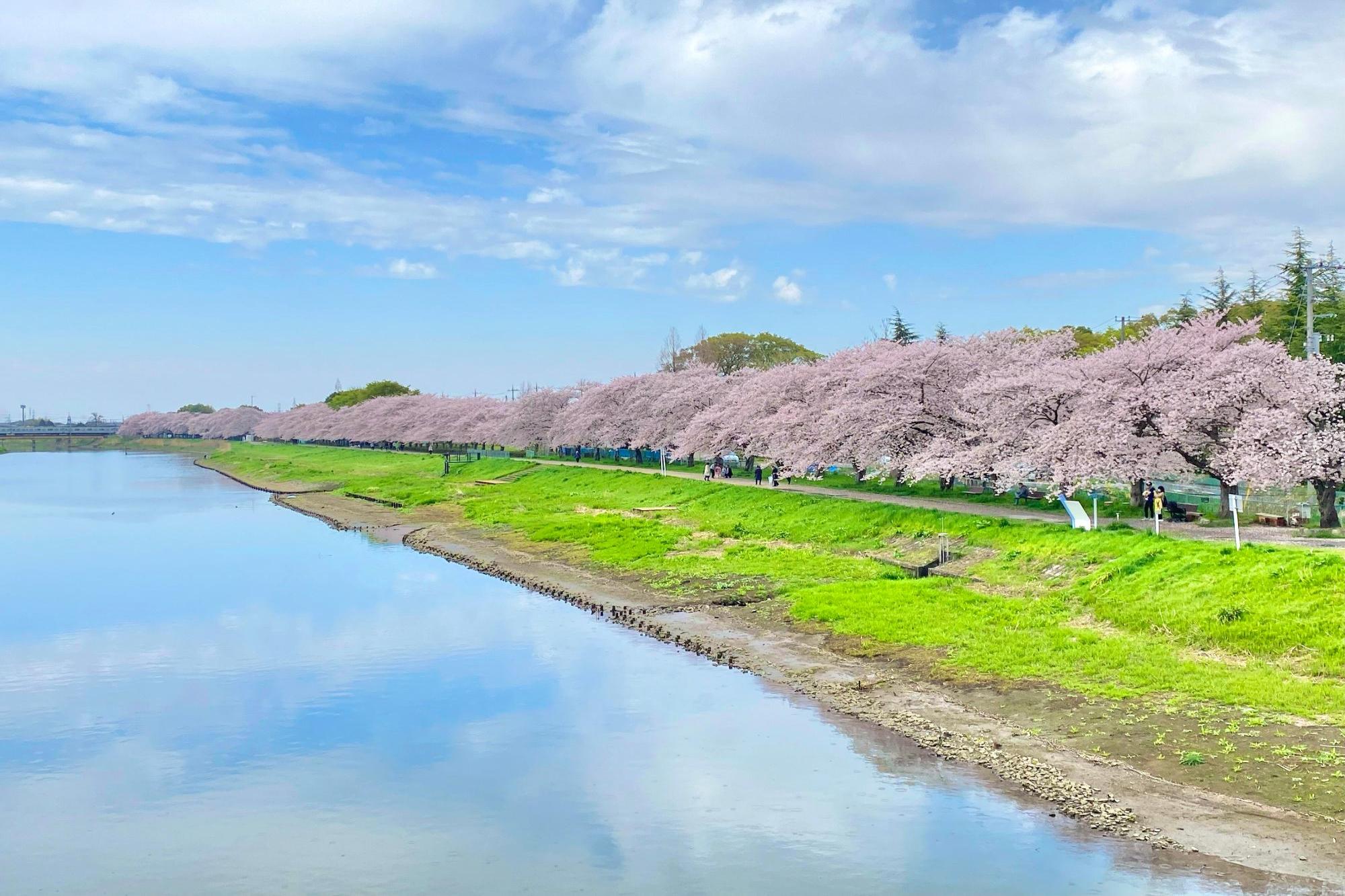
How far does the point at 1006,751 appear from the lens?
808 inches

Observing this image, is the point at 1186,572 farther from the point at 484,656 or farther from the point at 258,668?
the point at 258,668

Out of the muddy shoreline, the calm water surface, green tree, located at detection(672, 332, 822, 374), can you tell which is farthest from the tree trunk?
green tree, located at detection(672, 332, 822, 374)

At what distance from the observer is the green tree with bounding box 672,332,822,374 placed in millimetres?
150375

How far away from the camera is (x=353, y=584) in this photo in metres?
45.7

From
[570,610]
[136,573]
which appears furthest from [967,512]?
[136,573]

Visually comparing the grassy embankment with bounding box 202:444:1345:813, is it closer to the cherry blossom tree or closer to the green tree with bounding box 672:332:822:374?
the cherry blossom tree

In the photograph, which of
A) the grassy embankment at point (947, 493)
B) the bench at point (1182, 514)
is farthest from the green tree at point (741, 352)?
the bench at point (1182, 514)

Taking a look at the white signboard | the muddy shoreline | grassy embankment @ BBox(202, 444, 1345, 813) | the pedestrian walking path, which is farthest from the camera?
the white signboard

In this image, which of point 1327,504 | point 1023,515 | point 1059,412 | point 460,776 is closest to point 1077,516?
point 1023,515

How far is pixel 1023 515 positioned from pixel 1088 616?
535 inches

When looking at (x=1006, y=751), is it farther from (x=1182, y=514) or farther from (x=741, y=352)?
(x=741, y=352)

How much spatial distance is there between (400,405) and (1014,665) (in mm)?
161466

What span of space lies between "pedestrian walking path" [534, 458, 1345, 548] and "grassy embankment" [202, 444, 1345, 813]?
189 centimetres

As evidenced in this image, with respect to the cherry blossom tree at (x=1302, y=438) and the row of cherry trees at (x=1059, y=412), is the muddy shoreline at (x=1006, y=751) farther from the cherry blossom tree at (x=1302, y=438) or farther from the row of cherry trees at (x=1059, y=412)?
the cherry blossom tree at (x=1302, y=438)
